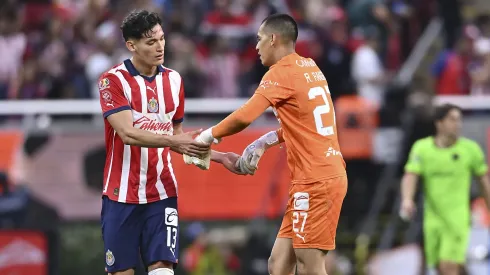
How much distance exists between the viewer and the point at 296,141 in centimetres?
836

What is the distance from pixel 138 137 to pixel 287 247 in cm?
160

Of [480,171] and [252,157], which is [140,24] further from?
[480,171]

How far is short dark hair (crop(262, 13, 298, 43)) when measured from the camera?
844cm

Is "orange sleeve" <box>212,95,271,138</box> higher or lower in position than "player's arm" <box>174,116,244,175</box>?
higher

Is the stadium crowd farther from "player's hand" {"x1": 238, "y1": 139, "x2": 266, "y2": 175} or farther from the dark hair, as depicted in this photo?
"player's hand" {"x1": 238, "y1": 139, "x2": 266, "y2": 175}

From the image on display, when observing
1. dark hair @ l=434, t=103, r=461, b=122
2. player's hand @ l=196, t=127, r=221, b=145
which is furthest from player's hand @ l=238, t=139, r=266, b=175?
dark hair @ l=434, t=103, r=461, b=122

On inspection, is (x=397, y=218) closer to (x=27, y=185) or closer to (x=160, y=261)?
(x=27, y=185)

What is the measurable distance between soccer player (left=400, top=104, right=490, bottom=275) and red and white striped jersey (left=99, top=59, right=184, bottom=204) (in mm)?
4779

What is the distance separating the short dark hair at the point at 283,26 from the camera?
27.7 ft

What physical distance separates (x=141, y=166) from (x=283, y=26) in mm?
1634

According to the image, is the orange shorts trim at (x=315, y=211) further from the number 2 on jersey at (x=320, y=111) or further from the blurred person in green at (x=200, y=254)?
the blurred person in green at (x=200, y=254)

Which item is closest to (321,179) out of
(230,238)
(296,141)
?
(296,141)

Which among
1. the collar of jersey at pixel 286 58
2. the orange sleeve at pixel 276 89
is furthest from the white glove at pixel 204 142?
the collar of jersey at pixel 286 58

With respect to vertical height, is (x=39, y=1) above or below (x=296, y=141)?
above
